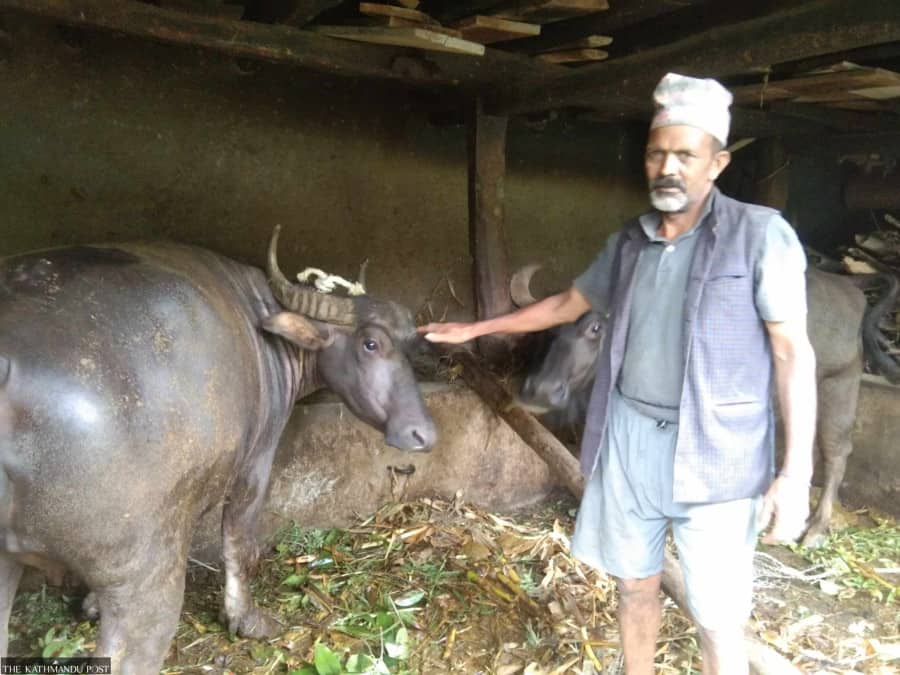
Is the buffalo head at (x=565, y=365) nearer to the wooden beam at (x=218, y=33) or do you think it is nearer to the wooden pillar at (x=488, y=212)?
the wooden pillar at (x=488, y=212)

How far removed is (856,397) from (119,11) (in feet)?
16.6

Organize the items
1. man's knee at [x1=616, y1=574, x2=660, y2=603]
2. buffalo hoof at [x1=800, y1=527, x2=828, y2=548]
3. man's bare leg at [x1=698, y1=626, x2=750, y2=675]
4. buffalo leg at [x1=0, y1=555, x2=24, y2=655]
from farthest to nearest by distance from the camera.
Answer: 1. buffalo hoof at [x1=800, y1=527, x2=828, y2=548]
2. man's knee at [x1=616, y1=574, x2=660, y2=603]
3. buffalo leg at [x1=0, y1=555, x2=24, y2=655]
4. man's bare leg at [x1=698, y1=626, x2=750, y2=675]

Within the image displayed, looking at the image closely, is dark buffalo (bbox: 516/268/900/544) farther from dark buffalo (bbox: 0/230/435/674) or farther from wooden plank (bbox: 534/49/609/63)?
dark buffalo (bbox: 0/230/435/674)

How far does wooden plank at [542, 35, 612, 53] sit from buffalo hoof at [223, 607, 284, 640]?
3.26 m

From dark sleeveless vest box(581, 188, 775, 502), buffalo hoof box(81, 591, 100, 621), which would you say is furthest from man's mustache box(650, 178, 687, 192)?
buffalo hoof box(81, 591, 100, 621)

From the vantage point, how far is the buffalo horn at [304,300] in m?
3.43

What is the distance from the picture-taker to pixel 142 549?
2.29 m

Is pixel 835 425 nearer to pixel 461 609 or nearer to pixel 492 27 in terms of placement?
pixel 461 609

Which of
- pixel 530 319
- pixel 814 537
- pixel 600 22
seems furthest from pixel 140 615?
pixel 814 537

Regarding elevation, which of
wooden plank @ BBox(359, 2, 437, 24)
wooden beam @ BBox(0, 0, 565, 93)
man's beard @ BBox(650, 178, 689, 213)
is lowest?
man's beard @ BBox(650, 178, 689, 213)

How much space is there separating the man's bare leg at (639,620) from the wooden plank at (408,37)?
96.4 inches

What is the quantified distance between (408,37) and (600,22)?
3.10 ft

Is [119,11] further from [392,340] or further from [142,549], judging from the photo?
[142,549]

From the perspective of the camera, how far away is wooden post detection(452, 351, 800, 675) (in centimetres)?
298
